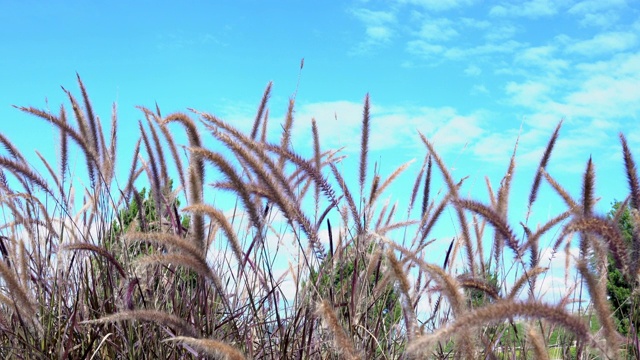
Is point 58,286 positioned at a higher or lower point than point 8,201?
lower

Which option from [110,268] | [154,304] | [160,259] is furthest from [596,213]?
[110,268]

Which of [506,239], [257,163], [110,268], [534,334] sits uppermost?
[257,163]

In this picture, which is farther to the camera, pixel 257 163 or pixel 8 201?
pixel 8 201

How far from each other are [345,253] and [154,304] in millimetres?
971

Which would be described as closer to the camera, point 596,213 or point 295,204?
point 596,213

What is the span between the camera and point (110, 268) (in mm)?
3559

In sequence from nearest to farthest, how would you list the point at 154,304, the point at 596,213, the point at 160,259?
1. the point at 596,213
2. the point at 160,259
3. the point at 154,304

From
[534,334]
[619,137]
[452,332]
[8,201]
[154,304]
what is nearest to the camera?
[452,332]

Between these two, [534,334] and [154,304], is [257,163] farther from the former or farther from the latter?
[534,334]

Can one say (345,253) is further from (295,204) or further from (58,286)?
(58,286)

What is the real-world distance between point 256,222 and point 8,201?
6.65ft

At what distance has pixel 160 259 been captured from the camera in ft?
8.61

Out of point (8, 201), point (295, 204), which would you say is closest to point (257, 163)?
point (295, 204)

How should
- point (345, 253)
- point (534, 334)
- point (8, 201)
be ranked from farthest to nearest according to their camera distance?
1. point (8, 201)
2. point (345, 253)
3. point (534, 334)
